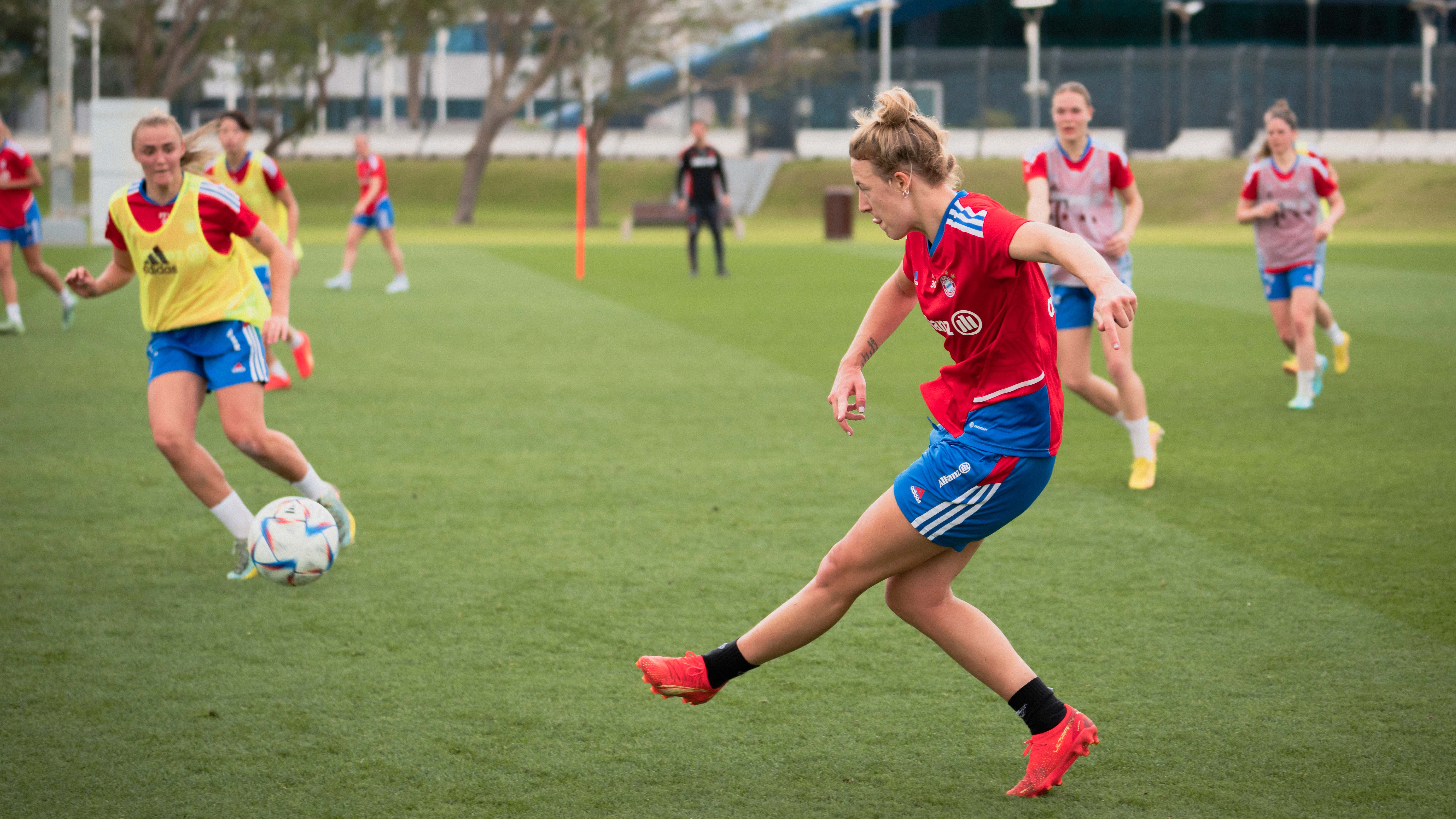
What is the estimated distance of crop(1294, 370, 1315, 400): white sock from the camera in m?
9.52

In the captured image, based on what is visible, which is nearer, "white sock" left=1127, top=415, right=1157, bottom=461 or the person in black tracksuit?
"white sock" left=1127, top=415, right=1157, bottom=461

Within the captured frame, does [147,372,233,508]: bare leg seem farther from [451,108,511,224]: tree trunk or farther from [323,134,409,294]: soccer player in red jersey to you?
[451,108,511,224]: tree trunk

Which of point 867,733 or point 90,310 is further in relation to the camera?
point 90,310

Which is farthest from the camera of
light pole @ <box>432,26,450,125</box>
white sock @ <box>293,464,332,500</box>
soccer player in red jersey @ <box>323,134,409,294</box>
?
light pole @ <box>432,26,450,125</box>

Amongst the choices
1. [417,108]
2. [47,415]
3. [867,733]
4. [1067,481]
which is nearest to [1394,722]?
[867,733]

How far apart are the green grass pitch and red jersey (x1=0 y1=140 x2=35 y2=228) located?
9.15 feet

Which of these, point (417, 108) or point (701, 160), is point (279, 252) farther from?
point (417, 108)

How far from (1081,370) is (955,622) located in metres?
3.71

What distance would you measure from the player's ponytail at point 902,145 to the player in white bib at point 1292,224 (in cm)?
674

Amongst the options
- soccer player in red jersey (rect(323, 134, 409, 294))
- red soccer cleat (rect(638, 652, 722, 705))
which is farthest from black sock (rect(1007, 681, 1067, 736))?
soccer player in red jersey (rect(323, 134, 409, 294))

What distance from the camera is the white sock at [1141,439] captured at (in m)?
7.13

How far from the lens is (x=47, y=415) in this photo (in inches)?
362

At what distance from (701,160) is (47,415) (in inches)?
509

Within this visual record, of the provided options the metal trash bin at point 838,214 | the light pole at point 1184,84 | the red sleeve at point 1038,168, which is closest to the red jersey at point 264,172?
the red sleeve at point 1038,168
